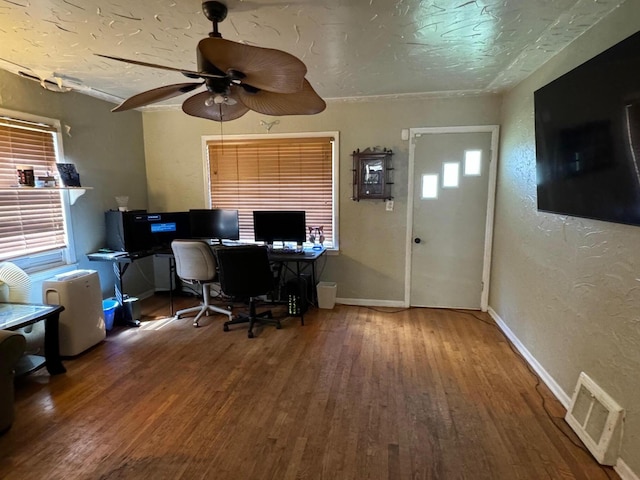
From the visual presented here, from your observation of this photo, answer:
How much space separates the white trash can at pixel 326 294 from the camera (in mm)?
4105

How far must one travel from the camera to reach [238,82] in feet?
5.95

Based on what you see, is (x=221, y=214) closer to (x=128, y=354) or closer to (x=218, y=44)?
(x=128, y=354)

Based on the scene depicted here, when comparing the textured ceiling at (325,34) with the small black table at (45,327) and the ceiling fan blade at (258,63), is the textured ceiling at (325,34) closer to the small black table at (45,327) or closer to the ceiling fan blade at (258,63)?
the ceiling fan blade at (258,63)

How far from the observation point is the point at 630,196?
1.63m

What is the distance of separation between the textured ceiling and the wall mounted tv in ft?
1.34

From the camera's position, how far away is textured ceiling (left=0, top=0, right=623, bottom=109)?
1918 mm

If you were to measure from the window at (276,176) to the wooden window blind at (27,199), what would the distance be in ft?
5.54

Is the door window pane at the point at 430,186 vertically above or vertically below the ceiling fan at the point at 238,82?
below

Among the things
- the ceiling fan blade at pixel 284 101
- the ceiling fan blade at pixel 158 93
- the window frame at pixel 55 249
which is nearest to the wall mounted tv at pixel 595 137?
the ceiling fan blade at pixel 284 101

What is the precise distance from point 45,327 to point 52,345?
0.16 metres

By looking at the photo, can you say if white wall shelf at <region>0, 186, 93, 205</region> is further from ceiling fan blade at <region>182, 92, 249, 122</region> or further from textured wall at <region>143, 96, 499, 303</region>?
ceiling fan blade at <region>182, 92, 249, 122</region>

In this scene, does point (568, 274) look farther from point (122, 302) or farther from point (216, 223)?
point (122, 302)

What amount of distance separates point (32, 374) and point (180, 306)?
1711 millimetres

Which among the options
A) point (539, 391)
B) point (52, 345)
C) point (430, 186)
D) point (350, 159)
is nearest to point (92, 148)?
point (52, 345)
